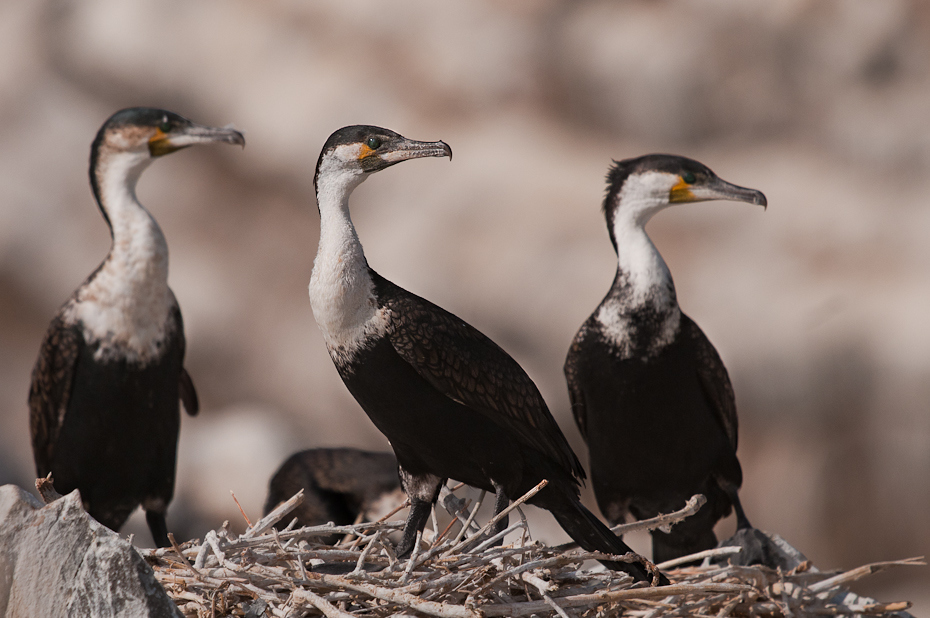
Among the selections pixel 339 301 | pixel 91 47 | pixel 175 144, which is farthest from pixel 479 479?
pixel 91 47

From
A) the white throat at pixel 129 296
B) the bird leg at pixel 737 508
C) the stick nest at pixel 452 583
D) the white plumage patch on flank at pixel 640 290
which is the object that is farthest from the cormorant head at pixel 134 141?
the bird leg at pixel 737 508

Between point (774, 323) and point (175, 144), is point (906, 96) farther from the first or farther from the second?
point (175, 144)

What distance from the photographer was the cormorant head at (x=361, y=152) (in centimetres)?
298

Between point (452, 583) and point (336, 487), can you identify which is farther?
point (336, 487)

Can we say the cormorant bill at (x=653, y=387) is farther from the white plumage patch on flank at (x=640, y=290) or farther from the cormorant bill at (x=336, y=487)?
the cormorant bill at (x=336, y=487)

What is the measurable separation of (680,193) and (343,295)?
73.0 inches

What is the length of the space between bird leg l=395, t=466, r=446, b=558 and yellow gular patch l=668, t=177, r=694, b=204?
1701 mm

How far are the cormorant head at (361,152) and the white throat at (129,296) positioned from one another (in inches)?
50.6

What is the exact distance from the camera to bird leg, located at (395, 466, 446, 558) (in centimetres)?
309

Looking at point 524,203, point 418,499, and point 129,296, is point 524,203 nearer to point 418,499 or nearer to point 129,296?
point 129,296

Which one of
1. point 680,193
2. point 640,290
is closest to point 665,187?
point 680,193

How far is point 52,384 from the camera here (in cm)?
398

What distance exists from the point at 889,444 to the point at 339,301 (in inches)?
255

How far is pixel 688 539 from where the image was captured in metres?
4.11
